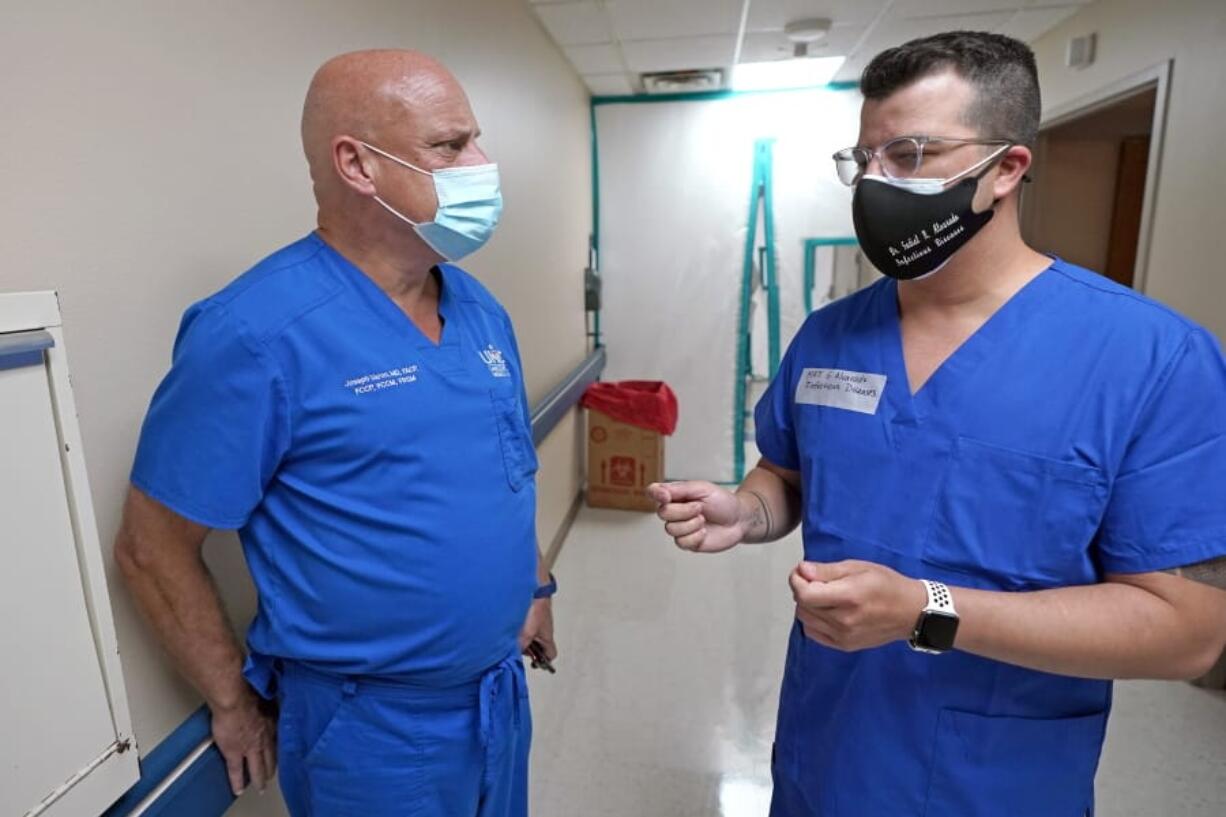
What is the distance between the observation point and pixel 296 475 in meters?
1.00

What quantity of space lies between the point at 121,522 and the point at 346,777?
1.66ft

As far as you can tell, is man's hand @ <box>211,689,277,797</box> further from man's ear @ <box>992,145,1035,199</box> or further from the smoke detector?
the smoke detector

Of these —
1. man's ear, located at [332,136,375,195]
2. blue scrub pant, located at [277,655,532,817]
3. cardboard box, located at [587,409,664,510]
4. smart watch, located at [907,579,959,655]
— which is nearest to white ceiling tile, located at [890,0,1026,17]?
cardboard box, located at [587,409,664,510]

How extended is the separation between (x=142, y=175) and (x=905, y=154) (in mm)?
1060

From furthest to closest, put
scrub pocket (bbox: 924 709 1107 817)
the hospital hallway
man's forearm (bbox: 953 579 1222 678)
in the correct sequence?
1. the hospital hallway
2. scrub pocket (bbox: 924 709 1107 817)
3. man's forearm (bbox: 953 579 1222 678)

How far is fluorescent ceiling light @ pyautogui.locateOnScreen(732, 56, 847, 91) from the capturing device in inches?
146

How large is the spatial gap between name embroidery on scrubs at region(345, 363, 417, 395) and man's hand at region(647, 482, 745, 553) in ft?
1.38

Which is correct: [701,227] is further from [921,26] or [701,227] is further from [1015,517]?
[1015,517]

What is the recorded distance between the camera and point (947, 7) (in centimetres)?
300

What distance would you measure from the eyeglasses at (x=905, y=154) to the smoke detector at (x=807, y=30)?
8.28 feet

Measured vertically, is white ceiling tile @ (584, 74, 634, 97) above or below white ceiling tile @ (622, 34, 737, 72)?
below

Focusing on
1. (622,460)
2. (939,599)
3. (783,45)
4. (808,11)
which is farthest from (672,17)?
(939,599)

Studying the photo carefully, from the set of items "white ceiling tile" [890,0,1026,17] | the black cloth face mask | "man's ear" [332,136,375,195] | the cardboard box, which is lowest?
the cardboard box

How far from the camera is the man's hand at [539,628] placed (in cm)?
146
